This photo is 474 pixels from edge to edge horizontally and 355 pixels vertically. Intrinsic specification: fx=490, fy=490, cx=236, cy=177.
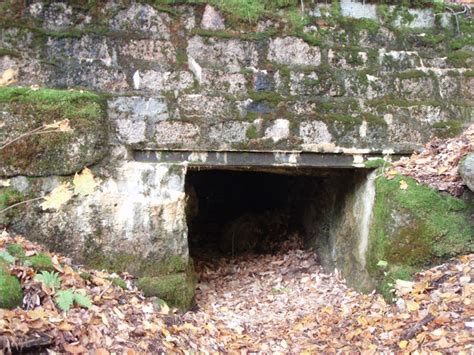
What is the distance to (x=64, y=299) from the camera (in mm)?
3254

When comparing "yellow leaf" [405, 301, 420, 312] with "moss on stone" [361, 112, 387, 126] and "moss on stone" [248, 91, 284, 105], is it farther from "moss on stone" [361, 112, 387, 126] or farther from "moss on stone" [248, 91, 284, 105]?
"moss on stone" [248, 91, 284, 105]

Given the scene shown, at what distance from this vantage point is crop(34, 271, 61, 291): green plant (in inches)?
132

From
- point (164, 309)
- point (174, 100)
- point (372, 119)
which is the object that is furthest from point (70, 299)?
point (372, 119)

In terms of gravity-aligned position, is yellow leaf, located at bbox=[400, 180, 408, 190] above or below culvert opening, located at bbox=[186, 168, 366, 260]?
above

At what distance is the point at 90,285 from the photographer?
151 inches

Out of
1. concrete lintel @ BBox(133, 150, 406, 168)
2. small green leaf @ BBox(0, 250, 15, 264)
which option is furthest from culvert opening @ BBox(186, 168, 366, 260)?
small green leaf @ BBox(0, 250, 15, 264)

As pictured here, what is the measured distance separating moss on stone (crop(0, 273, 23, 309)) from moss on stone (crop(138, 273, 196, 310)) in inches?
46.4

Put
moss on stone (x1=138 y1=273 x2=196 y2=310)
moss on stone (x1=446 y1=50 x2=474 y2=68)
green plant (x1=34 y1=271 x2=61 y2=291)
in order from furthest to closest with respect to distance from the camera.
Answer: moss on stone (x1=446 y1=50 x2=474 y2=68), moss on stone (x1=138 y1=273 x2=196 y2=310), green plant (x1=34 y1=271 x2=61 y2=291)

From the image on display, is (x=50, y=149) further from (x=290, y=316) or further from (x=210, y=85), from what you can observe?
(x=290, y=316)

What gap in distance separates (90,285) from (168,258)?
0.74m

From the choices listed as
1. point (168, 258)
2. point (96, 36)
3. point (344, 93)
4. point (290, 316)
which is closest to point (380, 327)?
point (290, 316)

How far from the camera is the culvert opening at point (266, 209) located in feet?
18.5

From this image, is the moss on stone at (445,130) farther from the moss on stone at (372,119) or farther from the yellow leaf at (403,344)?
the yellow leaf at (403,344)

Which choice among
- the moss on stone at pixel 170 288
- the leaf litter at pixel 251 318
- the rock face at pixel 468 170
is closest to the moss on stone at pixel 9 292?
the leaf litter at pixel 251 318
